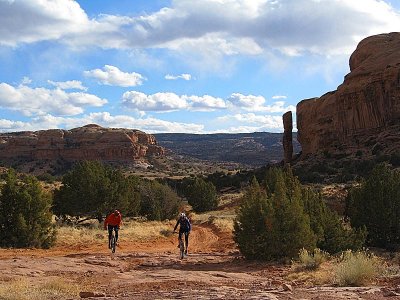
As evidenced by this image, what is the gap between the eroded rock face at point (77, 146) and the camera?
130375 mm

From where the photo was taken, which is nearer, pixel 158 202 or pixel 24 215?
pixel 24 215

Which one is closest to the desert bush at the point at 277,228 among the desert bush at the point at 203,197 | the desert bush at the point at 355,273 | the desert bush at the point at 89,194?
the desert bush at the point at 355,273

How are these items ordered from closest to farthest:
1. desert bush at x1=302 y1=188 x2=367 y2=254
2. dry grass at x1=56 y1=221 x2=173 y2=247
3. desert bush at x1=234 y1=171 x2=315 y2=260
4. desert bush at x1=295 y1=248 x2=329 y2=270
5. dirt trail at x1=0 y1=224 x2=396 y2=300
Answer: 1. dirt trail at x1=0 y1=224 x2=396 y2=300
2. desert bush at x1=295 y1=248 x2=329 y2=270
3. desert bush at x1=234 y1=171 x2=315 y2=260
4. desert bush at x1=302 y1=188 x2=367 y2=254
5. dry grass at x1=56 y1=221 x2=173 y2=247

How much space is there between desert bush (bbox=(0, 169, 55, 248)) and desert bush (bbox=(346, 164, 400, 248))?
47.5ft

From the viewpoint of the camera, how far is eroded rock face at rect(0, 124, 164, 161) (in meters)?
130

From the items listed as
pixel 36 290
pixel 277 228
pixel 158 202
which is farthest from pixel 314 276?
pixel 158 202

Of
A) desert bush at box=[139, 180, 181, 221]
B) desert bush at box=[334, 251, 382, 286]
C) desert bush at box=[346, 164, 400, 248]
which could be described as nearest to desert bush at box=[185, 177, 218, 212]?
desert bush at box=[139, 180, 181, 221]

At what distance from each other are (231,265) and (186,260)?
1750 mm

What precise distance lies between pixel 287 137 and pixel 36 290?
72.8 meters

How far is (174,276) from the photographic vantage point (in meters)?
12.8

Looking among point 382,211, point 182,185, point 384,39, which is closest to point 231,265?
point 382,211

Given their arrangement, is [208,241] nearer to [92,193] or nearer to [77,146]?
[92,193]

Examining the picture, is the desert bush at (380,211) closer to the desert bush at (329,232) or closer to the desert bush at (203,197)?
the desert bush at (329,232)

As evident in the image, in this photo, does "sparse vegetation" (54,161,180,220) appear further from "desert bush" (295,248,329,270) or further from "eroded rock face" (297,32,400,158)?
"eroded rock face" (297,32,400,158)
